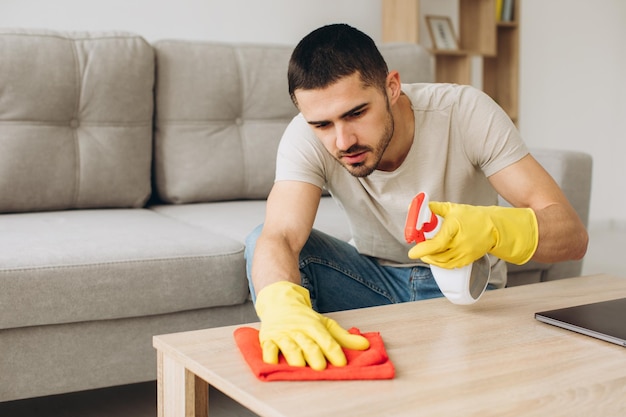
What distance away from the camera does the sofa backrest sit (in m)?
2.35

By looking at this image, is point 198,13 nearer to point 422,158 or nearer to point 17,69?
point 17,69

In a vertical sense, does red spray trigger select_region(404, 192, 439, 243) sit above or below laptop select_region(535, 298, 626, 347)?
above

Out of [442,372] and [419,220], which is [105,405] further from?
[442,372]

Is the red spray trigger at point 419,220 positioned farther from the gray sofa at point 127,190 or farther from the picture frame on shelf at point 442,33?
the picture frame on shelf at point 442,33

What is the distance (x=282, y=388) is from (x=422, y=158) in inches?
31.1

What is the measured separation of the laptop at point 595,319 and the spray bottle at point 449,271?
0.34 feet

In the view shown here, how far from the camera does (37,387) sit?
1591 millimetres

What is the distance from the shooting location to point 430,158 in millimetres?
1558

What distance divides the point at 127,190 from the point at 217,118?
1.17 ft

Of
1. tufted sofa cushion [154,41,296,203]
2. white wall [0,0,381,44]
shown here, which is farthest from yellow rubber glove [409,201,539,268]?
white wall [0,0,381,44]

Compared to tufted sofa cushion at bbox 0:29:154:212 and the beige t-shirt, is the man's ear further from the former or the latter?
tufted sofa cushion at bbox 0:29:154:212

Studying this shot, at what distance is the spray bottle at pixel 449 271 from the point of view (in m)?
1.13

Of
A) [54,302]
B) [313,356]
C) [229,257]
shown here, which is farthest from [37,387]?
[313,356]

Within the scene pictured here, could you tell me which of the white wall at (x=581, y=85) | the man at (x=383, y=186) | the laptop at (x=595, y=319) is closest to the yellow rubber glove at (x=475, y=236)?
the man at (x=383, y=186)
